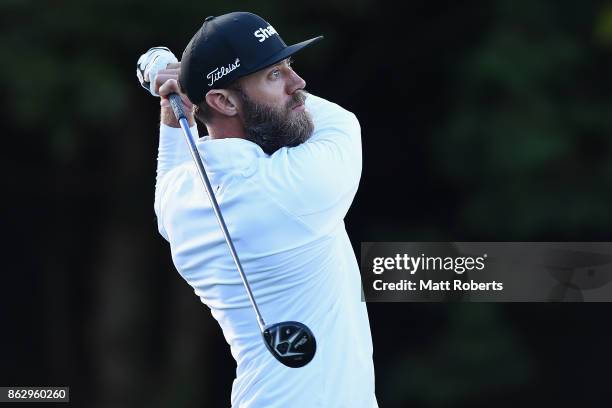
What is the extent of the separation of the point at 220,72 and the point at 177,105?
6.8 inches

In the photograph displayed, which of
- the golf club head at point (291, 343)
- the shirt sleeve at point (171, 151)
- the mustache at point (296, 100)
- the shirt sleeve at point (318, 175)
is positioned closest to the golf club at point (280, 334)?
the golf club head at point (291, 343)

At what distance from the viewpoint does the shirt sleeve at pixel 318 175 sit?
124 inches

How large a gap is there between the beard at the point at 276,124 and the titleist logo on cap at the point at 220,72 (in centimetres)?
7

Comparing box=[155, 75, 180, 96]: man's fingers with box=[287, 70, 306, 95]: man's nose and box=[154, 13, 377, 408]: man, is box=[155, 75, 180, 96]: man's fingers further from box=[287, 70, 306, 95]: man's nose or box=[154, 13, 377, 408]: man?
box=[287, 70, 306, 95]: man's nose

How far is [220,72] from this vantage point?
10.6 ft

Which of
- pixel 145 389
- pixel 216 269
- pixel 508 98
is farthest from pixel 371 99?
pixel 216 269

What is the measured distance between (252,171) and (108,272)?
700 cm

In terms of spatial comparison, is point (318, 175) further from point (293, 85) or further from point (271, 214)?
point (293, 85)

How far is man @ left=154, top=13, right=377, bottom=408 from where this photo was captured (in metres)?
3.17

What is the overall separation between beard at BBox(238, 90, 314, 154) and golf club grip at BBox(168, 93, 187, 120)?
0.16 meters

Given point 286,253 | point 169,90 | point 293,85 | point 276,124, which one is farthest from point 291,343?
point 169,90

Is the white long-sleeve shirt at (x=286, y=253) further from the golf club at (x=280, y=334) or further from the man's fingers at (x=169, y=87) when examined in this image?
the man's fingers at (x=169, y=87)

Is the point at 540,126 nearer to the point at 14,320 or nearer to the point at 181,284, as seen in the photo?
the point at 181,284

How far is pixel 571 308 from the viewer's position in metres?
10.0
